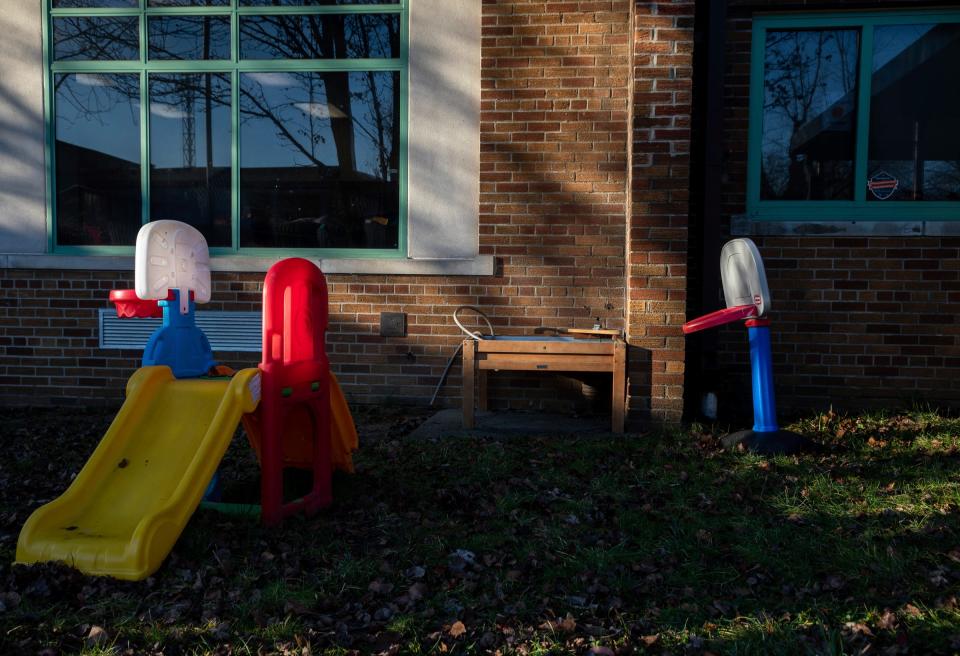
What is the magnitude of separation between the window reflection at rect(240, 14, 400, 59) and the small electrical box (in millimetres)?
2144

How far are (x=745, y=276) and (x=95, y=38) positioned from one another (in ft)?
18.8

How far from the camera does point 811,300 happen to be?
239 inches

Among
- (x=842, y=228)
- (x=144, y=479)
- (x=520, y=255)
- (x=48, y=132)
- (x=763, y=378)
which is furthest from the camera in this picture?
(x=48, y=132)

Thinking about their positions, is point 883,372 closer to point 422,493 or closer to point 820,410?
point 820,410

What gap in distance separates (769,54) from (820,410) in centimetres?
287

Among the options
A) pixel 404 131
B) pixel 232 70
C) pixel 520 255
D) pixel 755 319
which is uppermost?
pixel 232 70

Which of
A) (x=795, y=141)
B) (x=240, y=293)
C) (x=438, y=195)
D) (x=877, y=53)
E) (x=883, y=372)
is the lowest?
(x=883, y=372)

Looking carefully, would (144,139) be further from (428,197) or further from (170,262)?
(170,262)

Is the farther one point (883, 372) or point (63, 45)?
point (63, 45)

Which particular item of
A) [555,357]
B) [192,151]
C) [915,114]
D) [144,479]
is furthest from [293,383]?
[915,114]

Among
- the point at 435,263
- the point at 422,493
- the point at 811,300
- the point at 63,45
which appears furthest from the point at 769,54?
the point at 63,45

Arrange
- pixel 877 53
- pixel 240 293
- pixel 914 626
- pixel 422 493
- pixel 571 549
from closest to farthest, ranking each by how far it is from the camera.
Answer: pixel 914 626, pixel 571 549, pixel 422 493, pixel 877 53, pixel 240 293

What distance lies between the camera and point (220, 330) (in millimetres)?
6520

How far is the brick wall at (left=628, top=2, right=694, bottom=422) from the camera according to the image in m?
5.27
